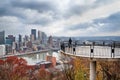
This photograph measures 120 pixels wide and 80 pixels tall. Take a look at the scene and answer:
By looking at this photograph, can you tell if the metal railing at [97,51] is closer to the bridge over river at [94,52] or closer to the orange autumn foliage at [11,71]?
the bridge over river at [94,52]

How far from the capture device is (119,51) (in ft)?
34.4

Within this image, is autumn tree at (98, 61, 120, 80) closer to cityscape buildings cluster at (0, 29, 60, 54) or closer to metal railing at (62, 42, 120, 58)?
metal railing at (62, 42, 120, 58)

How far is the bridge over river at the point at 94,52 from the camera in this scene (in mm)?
9820

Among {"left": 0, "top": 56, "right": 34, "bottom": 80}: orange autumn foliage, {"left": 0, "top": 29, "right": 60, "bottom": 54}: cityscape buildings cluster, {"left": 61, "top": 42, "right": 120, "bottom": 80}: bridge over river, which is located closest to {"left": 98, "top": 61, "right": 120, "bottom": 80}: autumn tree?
{"left": 61, "top": 42, "right": 120, "bottom": 80}: bridge over river

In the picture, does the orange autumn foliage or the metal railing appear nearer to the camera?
the metal railing

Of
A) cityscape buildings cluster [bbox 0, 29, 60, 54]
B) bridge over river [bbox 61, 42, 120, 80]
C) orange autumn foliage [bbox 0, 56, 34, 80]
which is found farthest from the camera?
cityscape buildings cluster [bbox 0, 29, 60, 54]

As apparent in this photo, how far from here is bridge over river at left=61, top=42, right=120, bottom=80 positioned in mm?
9820

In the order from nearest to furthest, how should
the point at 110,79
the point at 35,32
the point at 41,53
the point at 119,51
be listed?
the point at 119,51 < the point at 110,79 < the point at 41,53 < the point at 35,32

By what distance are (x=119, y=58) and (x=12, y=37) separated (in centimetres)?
12202

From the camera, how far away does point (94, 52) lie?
10312mm

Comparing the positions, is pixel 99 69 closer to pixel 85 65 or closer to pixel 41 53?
pixel 85 65

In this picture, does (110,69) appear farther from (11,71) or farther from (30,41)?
(30,41)

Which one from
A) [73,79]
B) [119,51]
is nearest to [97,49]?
[119,51]

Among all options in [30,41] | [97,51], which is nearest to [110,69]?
[97,51]
